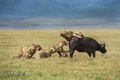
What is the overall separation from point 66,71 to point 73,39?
15.0ft

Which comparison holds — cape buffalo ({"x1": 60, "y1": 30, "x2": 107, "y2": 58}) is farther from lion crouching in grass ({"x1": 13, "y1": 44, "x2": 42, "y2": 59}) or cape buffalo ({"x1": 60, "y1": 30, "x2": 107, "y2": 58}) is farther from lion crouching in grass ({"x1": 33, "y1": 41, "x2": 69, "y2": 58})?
lion crouching in grass ({"x1": 13, "y1": 44, "x2": 42, "y2": 59})

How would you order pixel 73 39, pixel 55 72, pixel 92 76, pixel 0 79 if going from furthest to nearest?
1. pixel 73 39
2. pixel 55 72
3. pixel 92 76
4. pixel 0 79

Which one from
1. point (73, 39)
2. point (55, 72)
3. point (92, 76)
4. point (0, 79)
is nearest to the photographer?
point (0, 79)

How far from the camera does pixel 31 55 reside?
52.0ft

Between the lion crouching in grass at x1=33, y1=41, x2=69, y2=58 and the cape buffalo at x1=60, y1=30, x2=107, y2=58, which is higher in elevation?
the cape buffalo at x1=60, y1=30, x2=107, y2=58

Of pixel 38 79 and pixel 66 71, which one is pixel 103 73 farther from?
pixel 38 79

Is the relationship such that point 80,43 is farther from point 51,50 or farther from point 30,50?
point 30,50

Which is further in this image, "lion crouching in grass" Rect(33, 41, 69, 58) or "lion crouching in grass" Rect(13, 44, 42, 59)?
"lion crouching in grass" Rect(33, 41, 69, 58)

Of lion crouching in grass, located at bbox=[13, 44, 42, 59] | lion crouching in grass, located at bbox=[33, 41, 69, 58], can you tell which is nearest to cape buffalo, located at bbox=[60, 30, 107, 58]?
lion crouching in grass, located at bbox=[33, 41, 69, 58]

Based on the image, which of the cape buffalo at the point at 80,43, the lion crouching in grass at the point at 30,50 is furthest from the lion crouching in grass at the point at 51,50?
the cape buffalo at the point at 80,43

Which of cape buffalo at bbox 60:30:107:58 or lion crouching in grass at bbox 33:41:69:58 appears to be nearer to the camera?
cape buffalo at bbox 60:30:107:58

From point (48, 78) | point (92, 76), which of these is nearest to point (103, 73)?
point (92, 76)

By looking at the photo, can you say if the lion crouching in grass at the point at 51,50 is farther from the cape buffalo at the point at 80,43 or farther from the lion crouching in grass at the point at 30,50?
the cape buffalo at the point at 80,43

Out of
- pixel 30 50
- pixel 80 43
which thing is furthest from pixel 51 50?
pixel 80 43
